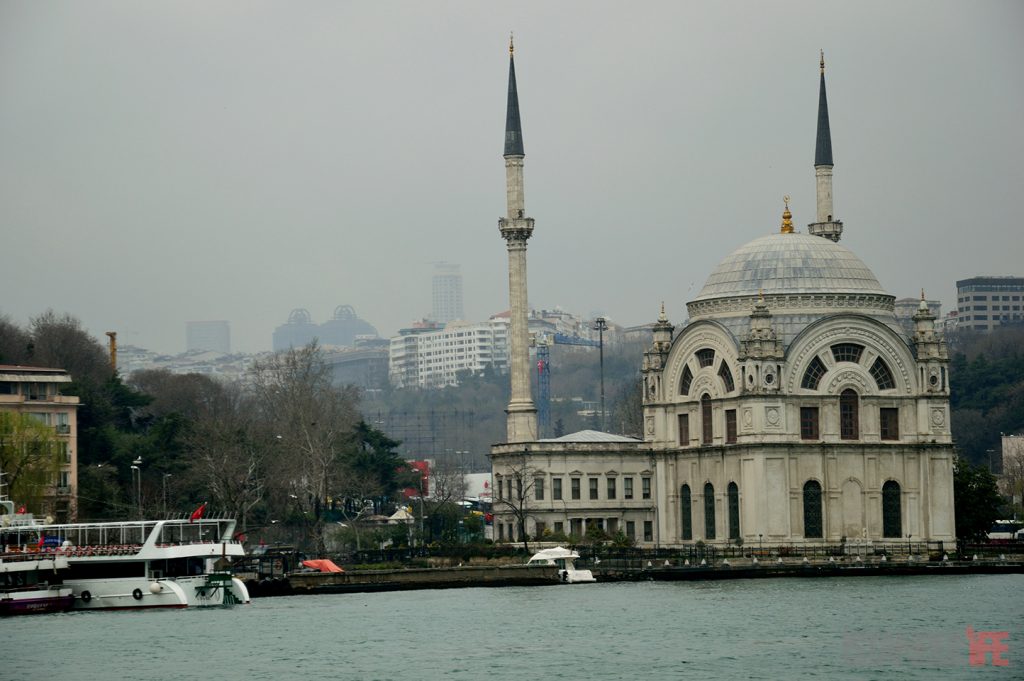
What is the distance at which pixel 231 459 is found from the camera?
117375 millimetres

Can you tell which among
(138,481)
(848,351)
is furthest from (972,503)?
(138,481)

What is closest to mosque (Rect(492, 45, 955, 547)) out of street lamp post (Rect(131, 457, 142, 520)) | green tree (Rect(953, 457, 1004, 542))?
green tree (Rect(953, 457, 1004, 542))

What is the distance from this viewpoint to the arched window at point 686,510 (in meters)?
114

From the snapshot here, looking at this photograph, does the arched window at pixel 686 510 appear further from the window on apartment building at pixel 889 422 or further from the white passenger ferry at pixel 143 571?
the white passenger ferry at pixel 143 571

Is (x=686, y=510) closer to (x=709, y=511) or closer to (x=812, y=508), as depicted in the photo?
(x=709, y=511)

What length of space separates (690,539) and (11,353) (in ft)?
151

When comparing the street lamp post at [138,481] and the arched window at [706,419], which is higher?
the arched window at [706,419]

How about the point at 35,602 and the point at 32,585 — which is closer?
the point at 35,602

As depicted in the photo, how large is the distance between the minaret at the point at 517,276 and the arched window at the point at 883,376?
17091mm

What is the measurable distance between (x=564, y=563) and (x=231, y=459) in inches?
915

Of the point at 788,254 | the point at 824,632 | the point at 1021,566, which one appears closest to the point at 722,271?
the point at 788,254

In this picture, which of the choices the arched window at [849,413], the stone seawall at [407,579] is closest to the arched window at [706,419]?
the arched window at [849,413]

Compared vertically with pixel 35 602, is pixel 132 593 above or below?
above

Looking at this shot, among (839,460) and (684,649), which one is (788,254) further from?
(684,649)
